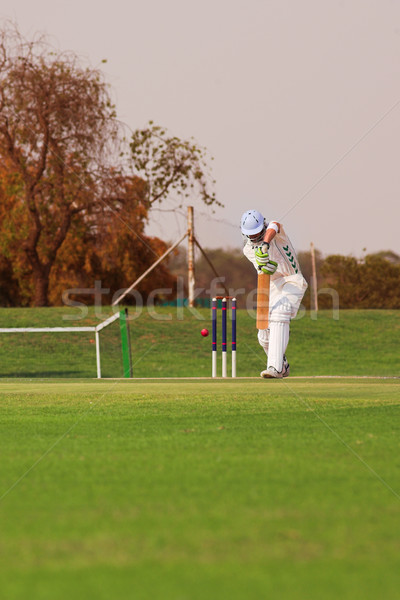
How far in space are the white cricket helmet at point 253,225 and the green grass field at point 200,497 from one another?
229cm

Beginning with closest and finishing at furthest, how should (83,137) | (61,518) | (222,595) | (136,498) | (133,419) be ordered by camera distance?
(222,595), (61,518), (136,498), (133,419), (83,137)

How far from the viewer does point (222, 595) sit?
309 centimetres

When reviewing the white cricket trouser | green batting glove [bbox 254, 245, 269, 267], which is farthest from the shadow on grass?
green batting glove [bbox 254, 245, 269, 267]

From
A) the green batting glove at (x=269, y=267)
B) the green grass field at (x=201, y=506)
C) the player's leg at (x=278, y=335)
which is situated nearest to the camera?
the green grass field at (x=201, y=506)

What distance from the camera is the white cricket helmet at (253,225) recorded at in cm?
1194

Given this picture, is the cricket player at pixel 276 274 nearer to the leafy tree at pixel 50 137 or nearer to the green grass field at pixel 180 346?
the green grass field at pixel 180 346

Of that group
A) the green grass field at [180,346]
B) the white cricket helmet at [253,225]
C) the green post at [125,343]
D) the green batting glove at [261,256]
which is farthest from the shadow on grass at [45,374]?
the green batting glove at [261,256]

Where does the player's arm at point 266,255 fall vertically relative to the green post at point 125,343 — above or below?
above

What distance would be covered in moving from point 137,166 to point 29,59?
7052 mm

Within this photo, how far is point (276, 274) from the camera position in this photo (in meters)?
12.5

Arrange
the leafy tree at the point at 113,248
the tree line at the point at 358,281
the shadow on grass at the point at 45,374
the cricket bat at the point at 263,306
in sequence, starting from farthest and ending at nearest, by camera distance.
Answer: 1. the tree line at the point at 358,281
2. the leafy tree at the point at 113,248
3. the shadow on grass at the point at 45,374
4. the cricket bat at the point at 263,306

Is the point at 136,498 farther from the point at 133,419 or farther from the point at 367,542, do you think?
the point at 133,419

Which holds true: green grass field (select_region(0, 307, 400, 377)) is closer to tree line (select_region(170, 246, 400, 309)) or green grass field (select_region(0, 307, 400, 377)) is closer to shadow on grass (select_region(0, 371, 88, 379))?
shadow on grass (select_region(0, 371, 88, 379))

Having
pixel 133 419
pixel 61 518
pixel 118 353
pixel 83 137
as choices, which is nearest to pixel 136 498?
pixel 61 518
